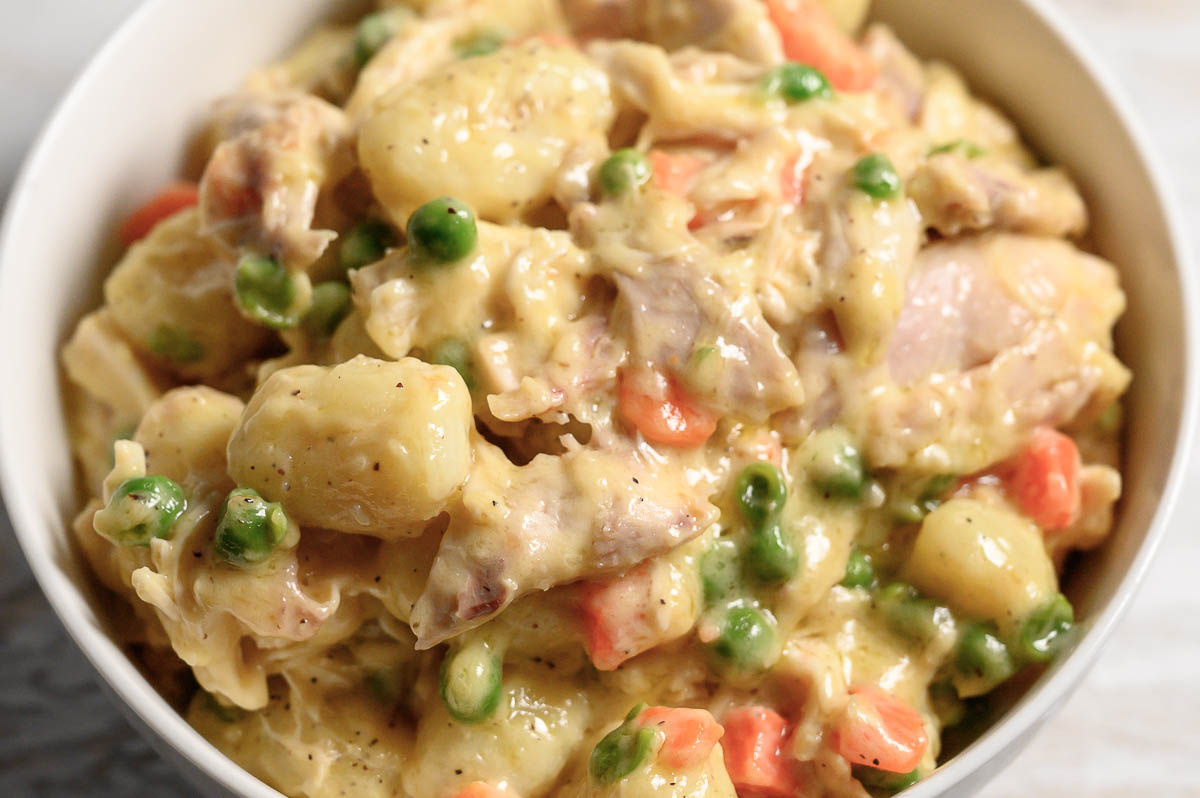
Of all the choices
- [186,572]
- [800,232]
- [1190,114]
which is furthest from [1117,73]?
[186,572]

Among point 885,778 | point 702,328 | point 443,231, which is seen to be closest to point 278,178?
point 443,231

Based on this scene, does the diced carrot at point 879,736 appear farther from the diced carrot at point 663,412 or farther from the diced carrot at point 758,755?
the diced carrot at point 663,412

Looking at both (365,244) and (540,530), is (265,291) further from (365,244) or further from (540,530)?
(540,530)

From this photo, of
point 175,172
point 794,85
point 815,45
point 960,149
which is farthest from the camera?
point 175,172

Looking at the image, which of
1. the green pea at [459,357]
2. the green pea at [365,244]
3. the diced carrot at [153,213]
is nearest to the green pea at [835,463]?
the green pea at [459,357]

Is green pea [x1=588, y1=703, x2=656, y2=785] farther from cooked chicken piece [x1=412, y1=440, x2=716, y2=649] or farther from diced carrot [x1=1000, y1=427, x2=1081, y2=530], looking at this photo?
diced carrot [x1=1000, y1=427, x2=1081, y2=530]

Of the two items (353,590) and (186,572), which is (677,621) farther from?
(186,572)
